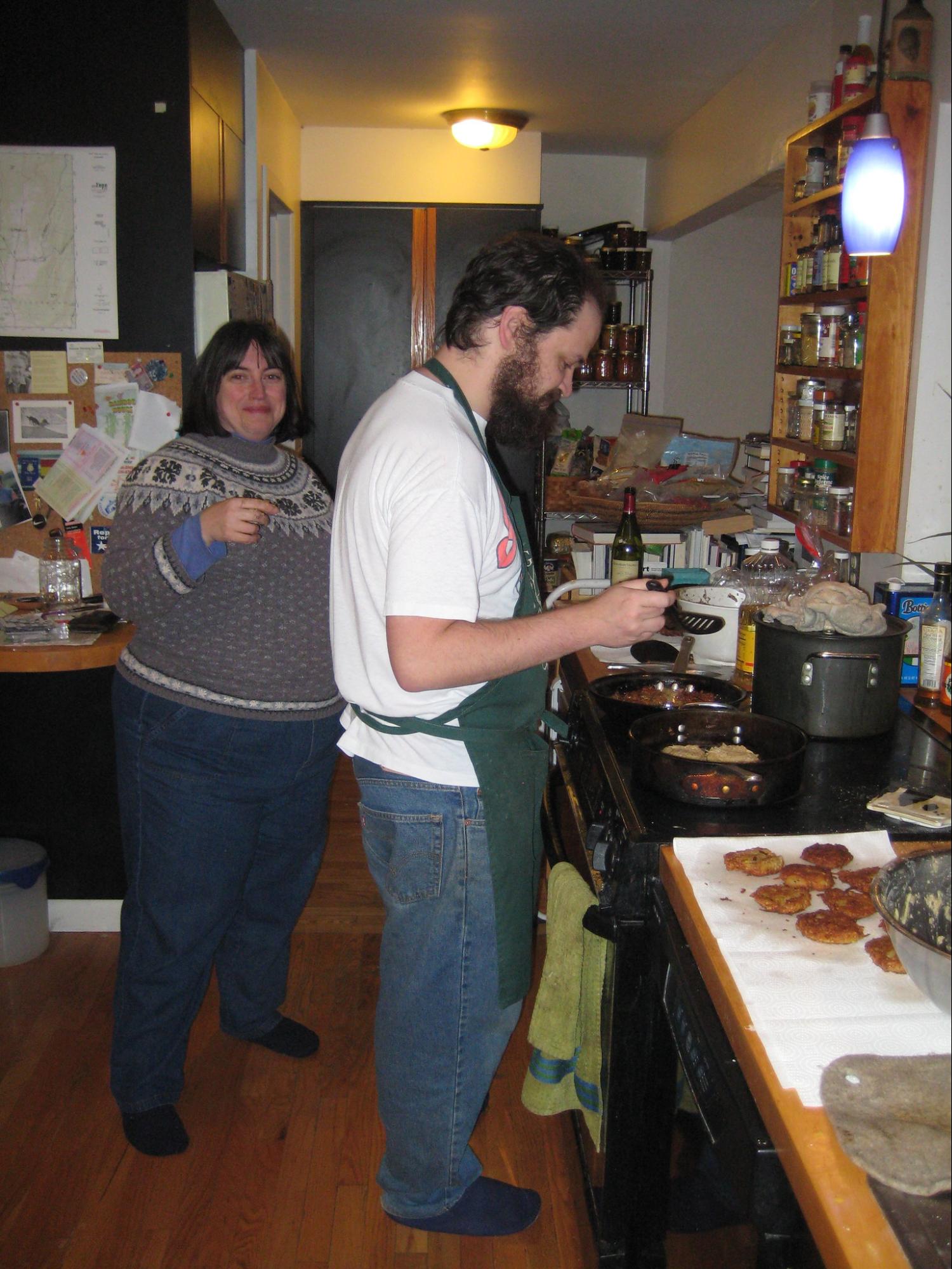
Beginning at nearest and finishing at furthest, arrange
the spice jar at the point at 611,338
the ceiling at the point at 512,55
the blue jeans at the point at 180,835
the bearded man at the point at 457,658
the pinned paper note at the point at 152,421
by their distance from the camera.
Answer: the bearded man at the point at 457,658, the blue jeans at the point at 180,835, the pinned paper note at the point at 152,421, the ceiling at the point at 512,55, the spice jar at the point at 611,338

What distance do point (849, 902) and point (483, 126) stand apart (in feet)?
12.2

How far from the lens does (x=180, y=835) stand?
1.90 metres

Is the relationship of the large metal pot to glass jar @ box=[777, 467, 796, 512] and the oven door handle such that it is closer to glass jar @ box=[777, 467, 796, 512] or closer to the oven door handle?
the oven door handle

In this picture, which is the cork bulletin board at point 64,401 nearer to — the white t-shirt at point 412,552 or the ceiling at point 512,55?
the ceiling at point 512,55

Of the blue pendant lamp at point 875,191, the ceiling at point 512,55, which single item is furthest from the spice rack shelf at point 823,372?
the ceiling at point 512,55

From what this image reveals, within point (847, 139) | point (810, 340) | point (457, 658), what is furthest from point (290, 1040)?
point (847, 139)

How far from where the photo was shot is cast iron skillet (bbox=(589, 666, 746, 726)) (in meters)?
1.79

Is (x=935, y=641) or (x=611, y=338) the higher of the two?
(x=611, y=338)

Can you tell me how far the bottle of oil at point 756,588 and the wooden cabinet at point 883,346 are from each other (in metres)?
0.16

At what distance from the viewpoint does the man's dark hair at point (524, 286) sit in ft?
4.76

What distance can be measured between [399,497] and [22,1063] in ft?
5.49

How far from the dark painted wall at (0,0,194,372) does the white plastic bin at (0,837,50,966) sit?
1.30 m

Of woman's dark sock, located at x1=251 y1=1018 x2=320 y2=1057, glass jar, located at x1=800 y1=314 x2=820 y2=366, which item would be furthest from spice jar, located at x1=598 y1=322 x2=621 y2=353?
woman's dark sock, located at x1=251 y1=1018 x2=320 y2=1057

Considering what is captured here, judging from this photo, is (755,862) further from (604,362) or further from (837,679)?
(604,362)
